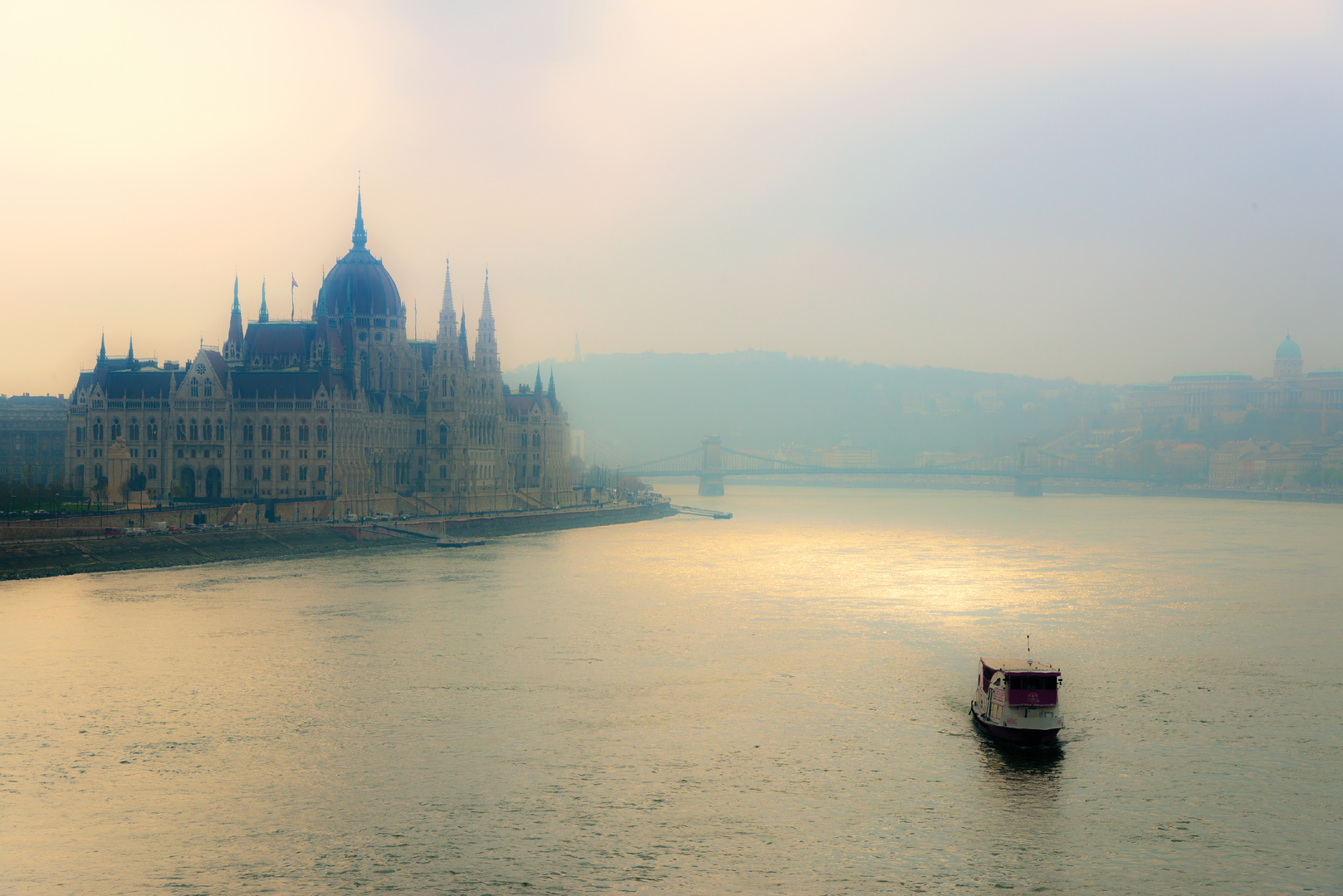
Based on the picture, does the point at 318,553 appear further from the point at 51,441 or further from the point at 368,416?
the point at 51,441

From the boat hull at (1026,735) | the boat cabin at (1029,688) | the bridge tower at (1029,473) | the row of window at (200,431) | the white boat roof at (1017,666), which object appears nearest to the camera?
the boat hull at (1026,735)

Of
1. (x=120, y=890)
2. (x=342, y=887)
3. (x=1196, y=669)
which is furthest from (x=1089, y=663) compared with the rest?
(x=120, y=890)

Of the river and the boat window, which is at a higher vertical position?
the boat window

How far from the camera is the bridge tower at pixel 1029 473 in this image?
180312 millimetres

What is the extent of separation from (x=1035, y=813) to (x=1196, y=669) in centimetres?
1789

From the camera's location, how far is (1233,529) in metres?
109

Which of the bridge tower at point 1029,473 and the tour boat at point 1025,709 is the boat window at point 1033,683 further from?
the bridge tower at point 1029,473

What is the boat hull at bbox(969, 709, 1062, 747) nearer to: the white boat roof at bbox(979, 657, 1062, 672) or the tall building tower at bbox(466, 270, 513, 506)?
the white boat roof at bbox(979, 657, 1062, 672)

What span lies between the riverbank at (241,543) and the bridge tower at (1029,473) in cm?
9143

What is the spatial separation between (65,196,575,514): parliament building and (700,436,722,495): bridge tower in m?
54.9

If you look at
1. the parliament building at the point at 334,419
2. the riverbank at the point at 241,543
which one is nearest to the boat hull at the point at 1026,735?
the riverbank at the point at 241,543

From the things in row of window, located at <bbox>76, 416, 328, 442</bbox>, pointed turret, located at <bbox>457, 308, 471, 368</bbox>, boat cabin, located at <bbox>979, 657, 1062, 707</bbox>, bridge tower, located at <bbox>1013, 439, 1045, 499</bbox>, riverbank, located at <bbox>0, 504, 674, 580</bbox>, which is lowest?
boat cabin, located at <bbox>979, 657, 1062, 707</bbox>

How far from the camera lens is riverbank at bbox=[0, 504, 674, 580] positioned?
208 feet

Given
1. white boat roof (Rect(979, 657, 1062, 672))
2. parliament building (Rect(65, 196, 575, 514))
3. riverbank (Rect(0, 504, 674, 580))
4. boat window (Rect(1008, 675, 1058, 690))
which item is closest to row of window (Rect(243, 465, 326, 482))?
parliament building (Rect(65, 196, 575, 514))
